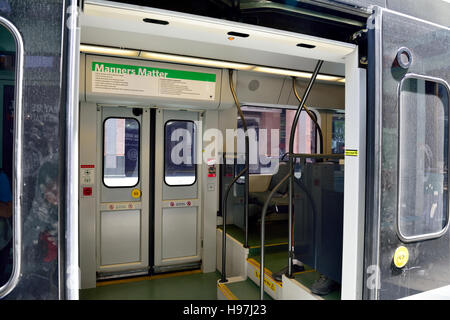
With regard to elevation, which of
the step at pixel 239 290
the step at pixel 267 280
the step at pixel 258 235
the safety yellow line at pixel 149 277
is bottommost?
the safety yellow line at pixel 149 277

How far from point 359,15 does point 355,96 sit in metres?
0.36

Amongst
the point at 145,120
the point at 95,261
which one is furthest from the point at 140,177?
the point at 95,261

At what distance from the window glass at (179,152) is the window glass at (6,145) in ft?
11.0

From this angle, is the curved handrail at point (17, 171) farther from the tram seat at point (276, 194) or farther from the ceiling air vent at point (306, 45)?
the tram seat at point (276, 194)

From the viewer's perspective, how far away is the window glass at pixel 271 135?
546 cm

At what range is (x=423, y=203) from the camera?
1.51m

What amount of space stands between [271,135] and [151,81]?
9.32 feet

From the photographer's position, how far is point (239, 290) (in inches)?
131

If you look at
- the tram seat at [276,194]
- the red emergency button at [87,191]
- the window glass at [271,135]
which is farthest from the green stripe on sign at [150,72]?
the tram seat at [276,194]

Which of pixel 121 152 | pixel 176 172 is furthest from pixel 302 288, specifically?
pixel 121 152

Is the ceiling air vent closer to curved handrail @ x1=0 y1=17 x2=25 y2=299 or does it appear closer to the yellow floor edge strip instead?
curved handrail @ x1=0 y1=17 x2=25 y2=299

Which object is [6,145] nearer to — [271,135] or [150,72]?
[150,72]

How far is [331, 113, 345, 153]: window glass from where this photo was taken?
17.7 feet
